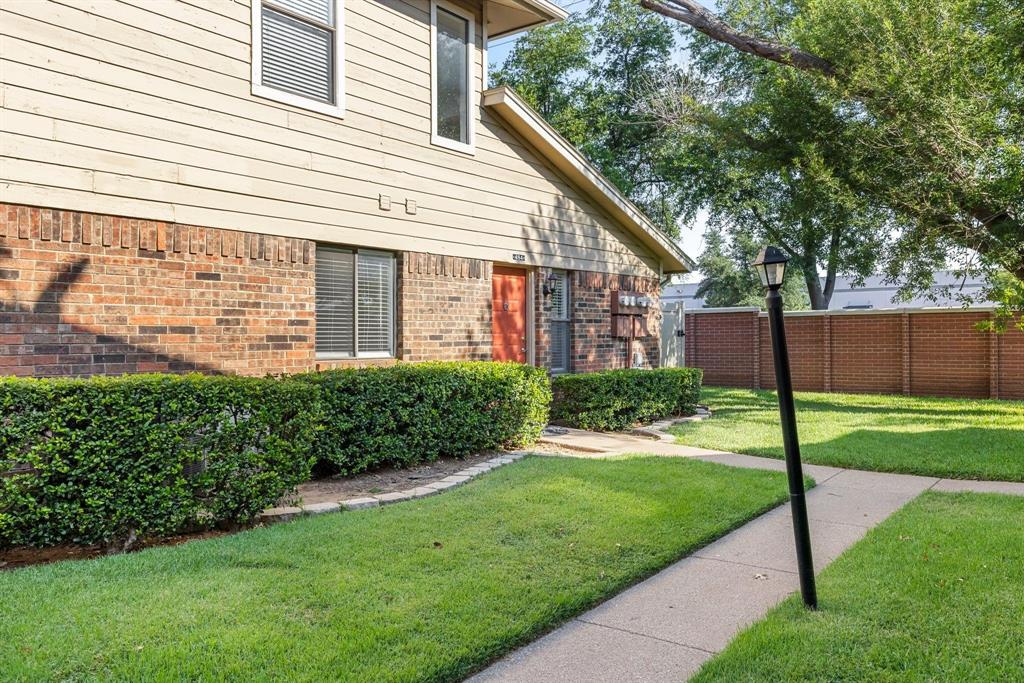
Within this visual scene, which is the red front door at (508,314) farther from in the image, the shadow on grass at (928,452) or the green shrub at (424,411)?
the shadow on grass at (928,452)

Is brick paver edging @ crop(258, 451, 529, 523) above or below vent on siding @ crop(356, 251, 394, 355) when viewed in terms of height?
below

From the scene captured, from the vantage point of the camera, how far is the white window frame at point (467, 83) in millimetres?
8547

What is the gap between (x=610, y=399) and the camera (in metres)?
9.82

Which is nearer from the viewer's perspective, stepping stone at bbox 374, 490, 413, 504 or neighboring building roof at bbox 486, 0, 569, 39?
stepping stone at bbox 374, 490, 413, 504

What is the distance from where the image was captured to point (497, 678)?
2.91 meters

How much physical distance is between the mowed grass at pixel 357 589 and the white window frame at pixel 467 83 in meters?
4.89

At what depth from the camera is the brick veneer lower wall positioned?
5297 millimetres

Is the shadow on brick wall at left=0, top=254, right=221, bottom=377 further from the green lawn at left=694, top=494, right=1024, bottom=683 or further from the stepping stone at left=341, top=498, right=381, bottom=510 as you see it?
the green lawn at left=694, top=494, right=1024, bottom=683

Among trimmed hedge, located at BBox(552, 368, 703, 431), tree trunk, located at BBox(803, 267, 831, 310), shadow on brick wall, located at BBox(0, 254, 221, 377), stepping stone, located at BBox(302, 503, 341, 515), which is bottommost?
stepping stone, located at BBox(302, 503, 341, 515)

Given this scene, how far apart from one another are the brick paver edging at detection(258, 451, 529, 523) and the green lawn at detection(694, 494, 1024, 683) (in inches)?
122

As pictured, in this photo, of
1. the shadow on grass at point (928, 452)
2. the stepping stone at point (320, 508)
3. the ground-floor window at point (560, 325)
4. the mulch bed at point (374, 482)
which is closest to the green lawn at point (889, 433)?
the shadow on grass at point (928, 452)

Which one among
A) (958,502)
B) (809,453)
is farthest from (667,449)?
(958,502)

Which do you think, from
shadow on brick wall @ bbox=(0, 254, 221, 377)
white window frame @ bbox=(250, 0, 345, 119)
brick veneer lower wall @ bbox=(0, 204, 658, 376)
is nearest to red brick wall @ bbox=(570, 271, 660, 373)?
brick veneer lower wall @ bbox=(0, 204, 658, 376)

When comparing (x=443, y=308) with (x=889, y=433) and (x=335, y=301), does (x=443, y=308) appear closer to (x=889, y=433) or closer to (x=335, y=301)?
(x=335, y=301)
